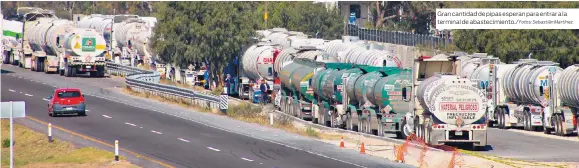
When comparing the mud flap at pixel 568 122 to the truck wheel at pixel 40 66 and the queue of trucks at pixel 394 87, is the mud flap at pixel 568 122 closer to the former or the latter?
the queue of trucks at pixel 394 87

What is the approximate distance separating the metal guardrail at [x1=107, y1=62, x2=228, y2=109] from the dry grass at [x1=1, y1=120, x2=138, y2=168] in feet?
39.1

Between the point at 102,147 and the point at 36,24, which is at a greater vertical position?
the point at 36,24

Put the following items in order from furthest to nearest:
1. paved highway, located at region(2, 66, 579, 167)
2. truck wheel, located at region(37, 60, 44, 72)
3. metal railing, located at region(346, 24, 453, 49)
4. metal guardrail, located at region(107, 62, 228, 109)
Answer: metal railing, located at region(346, 24, 453, 49) → truck wheel, located at region(37, 60, 44, 72) → metal guardrail, located at region(107, 62, 228, 109) → paved highway, located at region(2, 66, 579, 167)

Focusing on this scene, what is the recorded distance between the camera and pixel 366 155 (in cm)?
3881

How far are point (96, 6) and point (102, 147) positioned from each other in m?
117

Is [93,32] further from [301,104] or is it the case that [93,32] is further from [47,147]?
[47,147]

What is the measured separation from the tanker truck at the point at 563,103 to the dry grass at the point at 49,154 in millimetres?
19981

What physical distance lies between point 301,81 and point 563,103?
44.1 feet

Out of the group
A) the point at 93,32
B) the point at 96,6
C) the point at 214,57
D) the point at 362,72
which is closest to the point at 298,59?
the point at 362,72

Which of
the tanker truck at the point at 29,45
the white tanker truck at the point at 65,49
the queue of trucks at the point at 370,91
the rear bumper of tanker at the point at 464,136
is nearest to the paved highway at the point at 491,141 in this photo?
the rear bumper of tanker at the point at 464,136

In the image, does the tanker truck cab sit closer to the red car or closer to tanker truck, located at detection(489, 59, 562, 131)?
tanker truck, located at detection(489, 59, 562, 131)

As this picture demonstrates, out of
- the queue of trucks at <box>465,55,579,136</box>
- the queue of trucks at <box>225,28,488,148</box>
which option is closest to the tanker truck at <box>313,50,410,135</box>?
the queue of trucks at <box>225,28,488,148</box>

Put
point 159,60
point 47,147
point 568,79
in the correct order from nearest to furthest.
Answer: point 47,147, point 568,79, point 159,60

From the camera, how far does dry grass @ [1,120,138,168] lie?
37.1 metres
